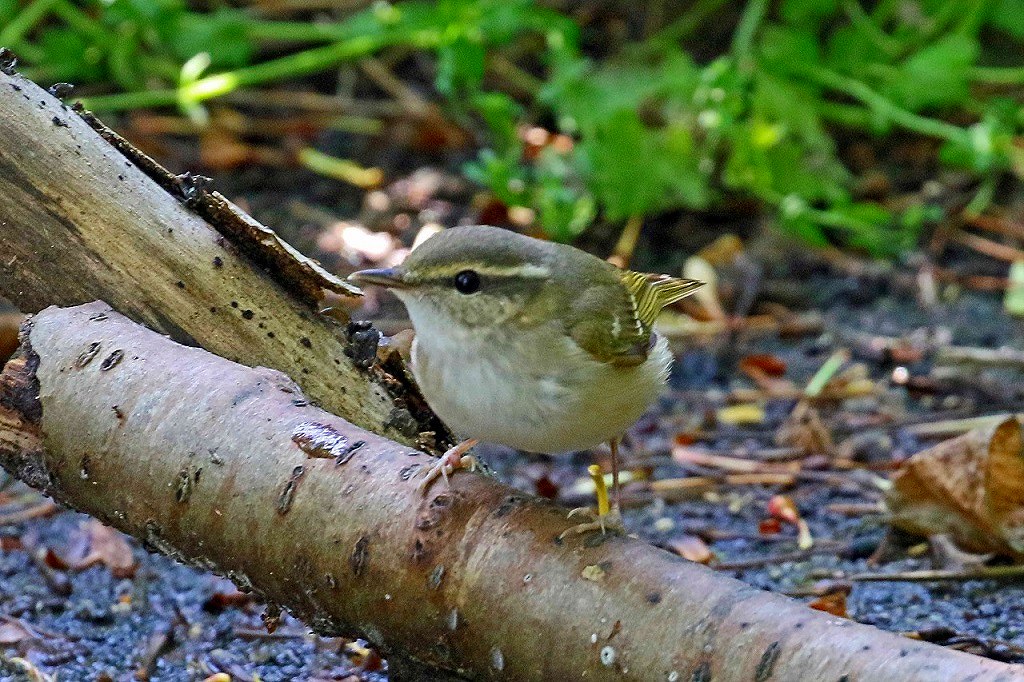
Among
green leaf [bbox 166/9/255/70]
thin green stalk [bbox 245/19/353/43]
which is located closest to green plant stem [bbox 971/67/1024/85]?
thin green stalk [bbox 245/19/353/43]

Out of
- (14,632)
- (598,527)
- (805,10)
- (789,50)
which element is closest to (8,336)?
(14,632)

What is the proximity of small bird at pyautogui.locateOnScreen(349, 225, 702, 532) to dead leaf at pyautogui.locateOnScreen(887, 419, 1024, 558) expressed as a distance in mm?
1170

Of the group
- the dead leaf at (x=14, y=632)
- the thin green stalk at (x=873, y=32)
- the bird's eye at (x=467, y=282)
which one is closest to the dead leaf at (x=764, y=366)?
the thin green stalk at (x=873, y=32)

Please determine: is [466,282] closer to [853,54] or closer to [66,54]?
[853,54]

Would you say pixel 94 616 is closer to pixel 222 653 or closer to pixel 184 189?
pixel 222 653

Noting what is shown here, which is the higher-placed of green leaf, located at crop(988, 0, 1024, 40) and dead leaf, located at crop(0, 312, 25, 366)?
green leaf, located at crop(988, 0, 1024, 40)

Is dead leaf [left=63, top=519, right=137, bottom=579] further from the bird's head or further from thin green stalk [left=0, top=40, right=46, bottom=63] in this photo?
thin green stalk [left=0, top=40, right=46, bottom=63]

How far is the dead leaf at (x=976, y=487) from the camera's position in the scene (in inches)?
149

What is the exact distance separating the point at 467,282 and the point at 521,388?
1.06 feet

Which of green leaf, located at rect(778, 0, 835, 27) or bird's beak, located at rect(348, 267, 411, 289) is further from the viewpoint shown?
green leaf, located at rect(778, 0, 835, 27)

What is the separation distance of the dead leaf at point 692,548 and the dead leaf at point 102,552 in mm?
1782

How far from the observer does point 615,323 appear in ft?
10.6

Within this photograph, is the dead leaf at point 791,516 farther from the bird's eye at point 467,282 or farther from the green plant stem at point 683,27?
the green plant stem at point 683,27

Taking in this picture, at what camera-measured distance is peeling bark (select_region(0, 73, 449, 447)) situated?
10.3 ft
